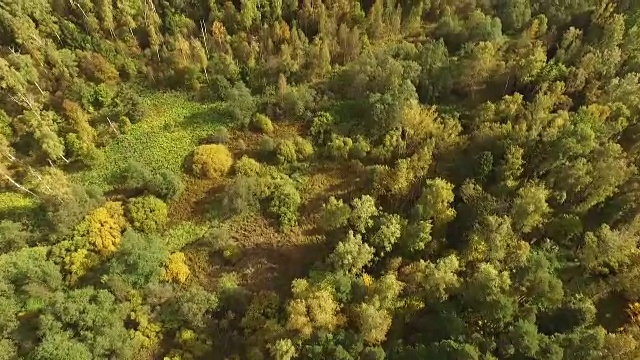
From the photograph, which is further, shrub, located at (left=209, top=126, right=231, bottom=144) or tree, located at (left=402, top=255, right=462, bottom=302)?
shrub, located at (left=209, top=126, right=231, bottom=144)

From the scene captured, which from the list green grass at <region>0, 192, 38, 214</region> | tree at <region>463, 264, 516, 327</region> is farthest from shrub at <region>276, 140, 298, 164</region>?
green grass at <region>0, 192, 38, 214</region>

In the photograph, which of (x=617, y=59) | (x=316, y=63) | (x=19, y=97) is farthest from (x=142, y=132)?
(x=617, y=59)

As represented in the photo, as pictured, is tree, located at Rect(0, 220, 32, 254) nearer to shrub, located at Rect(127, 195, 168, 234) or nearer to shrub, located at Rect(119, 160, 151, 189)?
shrub, located at Rect(127, 195, 168, 234)

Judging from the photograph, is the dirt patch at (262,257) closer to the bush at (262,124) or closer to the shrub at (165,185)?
the shrub at (165,185)

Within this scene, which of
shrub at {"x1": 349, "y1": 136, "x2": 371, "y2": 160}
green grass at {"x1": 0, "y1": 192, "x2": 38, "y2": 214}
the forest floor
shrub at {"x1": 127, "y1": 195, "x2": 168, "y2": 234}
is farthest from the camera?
shrub at {"x1": 349, "y1": 136, "x2": 371, "y2": 160}

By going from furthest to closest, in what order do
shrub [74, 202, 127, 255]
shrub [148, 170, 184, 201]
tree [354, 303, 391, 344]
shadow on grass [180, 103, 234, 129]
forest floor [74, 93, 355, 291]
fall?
shadow on grass [180, 103, 234, 129] < shrub [148, 170, 184, 201] < forest floor [74, 93, 355, 291] < shrub [74, 202, 127, 255] < tree [354, 303, 391, 344]

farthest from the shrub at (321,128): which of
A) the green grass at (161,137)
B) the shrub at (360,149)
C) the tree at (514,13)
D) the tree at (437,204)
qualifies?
the tree at (514,13)
